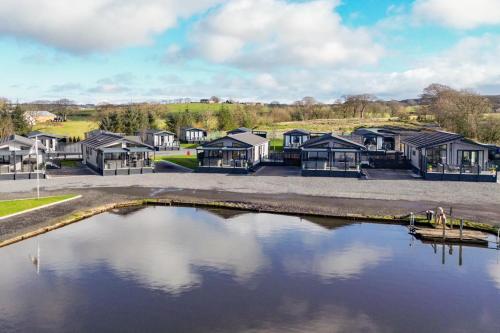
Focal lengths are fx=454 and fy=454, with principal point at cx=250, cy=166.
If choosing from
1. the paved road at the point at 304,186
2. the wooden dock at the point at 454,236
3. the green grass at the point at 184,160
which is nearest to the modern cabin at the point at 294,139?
the green grass at the point at 184,160

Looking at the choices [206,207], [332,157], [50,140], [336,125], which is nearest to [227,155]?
[332,157]

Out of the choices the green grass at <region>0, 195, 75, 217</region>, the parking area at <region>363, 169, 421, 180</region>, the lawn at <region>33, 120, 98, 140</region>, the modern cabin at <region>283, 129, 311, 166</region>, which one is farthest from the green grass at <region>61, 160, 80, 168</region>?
the lawn at <region>33, 120, 98, 140</region>

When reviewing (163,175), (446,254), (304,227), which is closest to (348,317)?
(446,254)

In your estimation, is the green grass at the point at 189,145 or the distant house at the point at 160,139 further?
the green grass at the point at 189,145

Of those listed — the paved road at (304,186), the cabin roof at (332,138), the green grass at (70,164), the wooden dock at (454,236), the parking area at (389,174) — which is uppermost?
the cabin roof at (332,138)

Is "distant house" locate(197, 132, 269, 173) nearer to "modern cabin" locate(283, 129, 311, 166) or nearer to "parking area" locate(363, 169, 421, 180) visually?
"modern cabin" locate(283, 129, 311, 166)

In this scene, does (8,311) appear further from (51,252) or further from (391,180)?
(391,180)

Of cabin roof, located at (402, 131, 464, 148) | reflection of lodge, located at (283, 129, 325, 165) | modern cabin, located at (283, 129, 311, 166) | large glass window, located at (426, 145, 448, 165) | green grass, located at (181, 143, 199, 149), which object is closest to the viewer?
cabin roof, located at (402, 131, 464, 148)

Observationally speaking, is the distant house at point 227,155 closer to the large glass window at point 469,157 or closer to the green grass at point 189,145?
the large glass window at point 469,157
